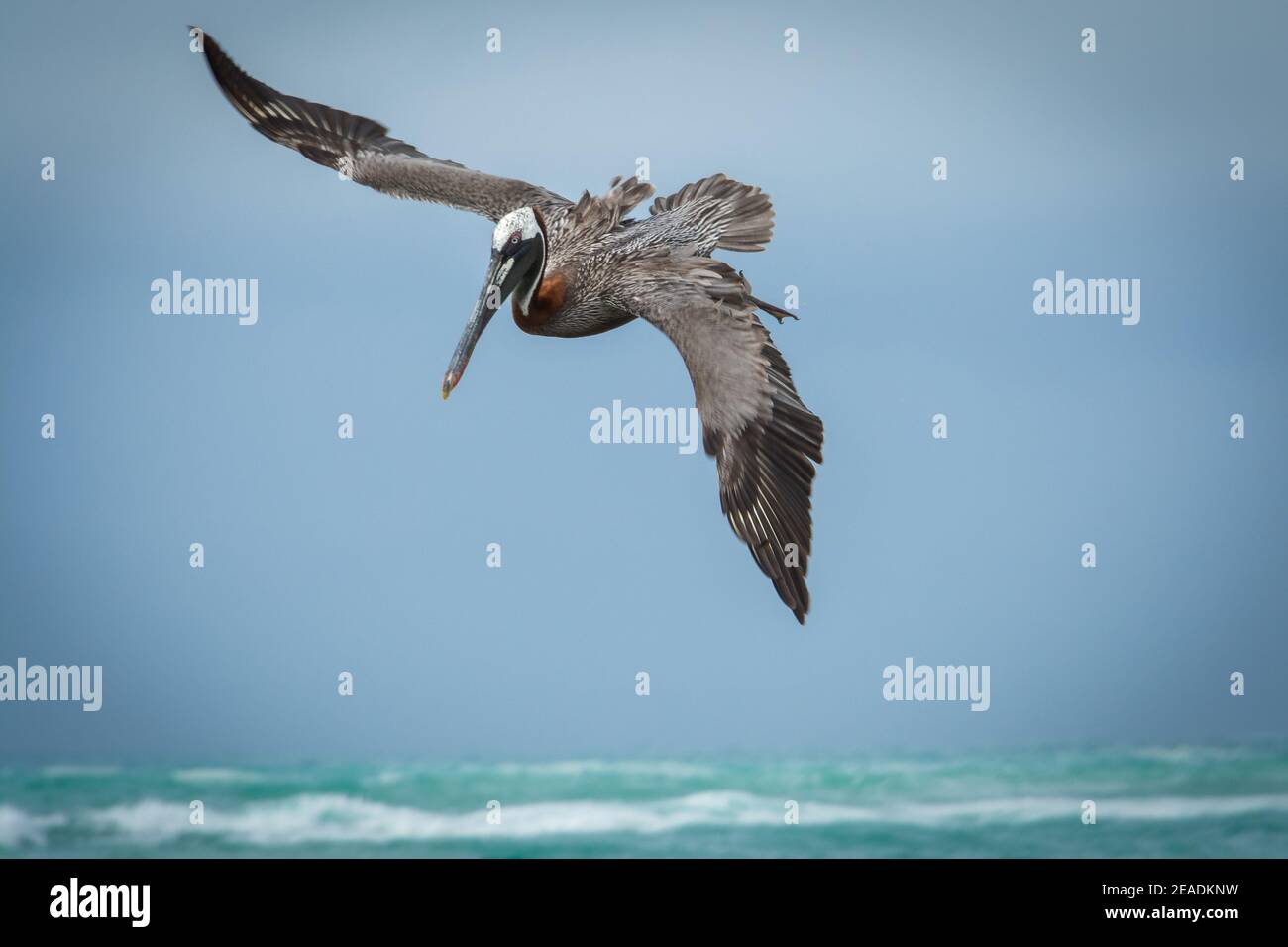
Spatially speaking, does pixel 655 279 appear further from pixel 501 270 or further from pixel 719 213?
pixel 719 213

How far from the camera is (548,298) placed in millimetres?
8008

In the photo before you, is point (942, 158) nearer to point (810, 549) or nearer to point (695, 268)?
point (695, 268)

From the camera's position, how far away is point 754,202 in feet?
27.8

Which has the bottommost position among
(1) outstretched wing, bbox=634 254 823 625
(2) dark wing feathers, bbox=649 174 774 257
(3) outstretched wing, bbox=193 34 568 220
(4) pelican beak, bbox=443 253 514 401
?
(1) outstretched wing, bbox=634 254 823 625

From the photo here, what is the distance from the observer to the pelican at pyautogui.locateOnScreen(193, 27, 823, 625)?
7.12 meters

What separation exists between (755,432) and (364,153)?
3.25 meters

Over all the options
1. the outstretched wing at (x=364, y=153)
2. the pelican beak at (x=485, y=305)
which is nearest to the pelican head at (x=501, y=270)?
the pelican beak at (x=485, y=305)

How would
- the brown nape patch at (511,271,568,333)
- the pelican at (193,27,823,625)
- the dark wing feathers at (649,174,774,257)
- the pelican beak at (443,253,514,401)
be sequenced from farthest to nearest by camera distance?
the dark wing feathers at (649,174,774,257)
the brown nape patch at (511,271,568,333)
the pelican beak at (443,253,514,401)
the pelican at (193,27,823,625)

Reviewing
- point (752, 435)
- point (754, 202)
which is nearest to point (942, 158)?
point (754, 202)

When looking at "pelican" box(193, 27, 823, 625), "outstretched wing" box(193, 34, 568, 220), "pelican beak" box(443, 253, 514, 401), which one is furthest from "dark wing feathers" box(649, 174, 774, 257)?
"pelican beak" box(443, 253, 514, 401)

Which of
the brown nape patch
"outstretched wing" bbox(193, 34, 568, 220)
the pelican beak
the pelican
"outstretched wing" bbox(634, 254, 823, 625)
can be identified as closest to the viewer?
"outstretched wing" bbox(634, 254, 823, 625)

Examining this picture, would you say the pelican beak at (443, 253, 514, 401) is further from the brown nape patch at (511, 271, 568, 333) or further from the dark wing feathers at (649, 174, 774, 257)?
the dark wing feathers at (649, 174, 774, 257)

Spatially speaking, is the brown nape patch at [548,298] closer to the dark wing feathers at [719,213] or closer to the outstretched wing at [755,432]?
the dark wing feathers at [719,213]

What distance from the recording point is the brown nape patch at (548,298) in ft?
26.2
